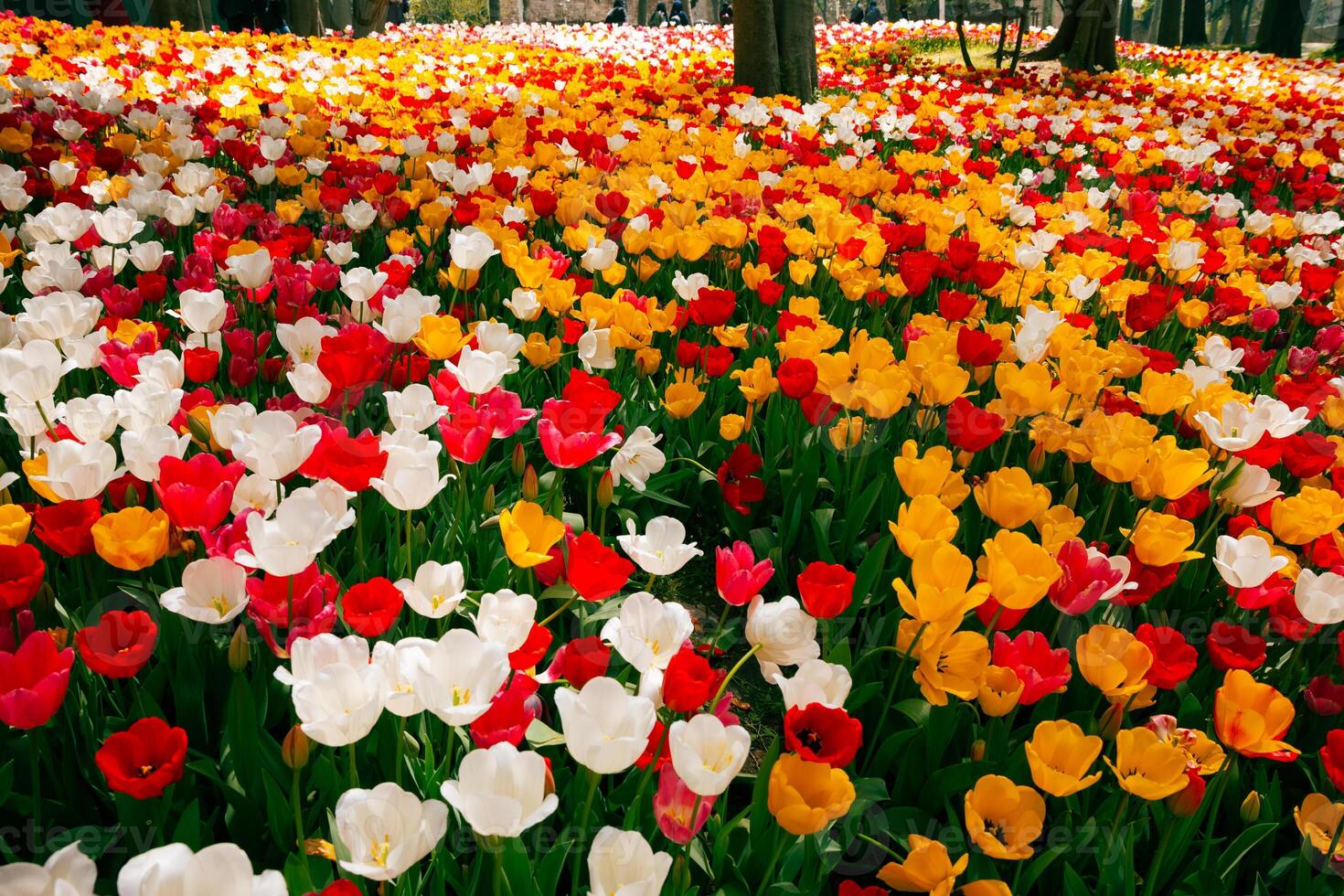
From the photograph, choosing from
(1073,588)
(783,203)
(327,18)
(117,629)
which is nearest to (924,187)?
(783,203)

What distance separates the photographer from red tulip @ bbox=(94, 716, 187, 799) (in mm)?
1030

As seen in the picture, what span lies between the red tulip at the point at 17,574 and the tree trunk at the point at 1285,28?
23.7 m

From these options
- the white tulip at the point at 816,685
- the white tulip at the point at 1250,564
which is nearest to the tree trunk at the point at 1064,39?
the white tulip at the point at 1250,564

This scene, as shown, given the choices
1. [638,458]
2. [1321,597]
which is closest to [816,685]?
[638,458]

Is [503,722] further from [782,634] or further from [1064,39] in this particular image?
[1064,39]

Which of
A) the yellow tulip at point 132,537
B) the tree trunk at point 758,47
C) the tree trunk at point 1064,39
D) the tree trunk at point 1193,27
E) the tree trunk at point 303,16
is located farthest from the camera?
the tree trunk at point 1193,27

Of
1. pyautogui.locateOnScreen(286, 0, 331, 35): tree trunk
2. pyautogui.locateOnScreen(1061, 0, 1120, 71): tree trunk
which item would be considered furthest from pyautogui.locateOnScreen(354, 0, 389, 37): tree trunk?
pyautogui.locateOnScreen(1061, 0, 1120, 71): tree trunk

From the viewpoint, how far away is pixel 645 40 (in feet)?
49.4

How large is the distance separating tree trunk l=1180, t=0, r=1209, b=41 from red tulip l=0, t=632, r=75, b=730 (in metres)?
27.3

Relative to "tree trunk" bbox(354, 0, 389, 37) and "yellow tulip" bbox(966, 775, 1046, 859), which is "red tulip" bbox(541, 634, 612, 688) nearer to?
"yellow tulip" bbox(966, 775, 1046, 859)

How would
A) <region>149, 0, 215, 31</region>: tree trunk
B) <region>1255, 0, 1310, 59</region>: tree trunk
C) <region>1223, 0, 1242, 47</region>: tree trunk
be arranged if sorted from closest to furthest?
<region>149, 0, 215, 31</region>: tree trunk
<region>1255, 0, 1310, 59</region>: tree trunk
<region>1223, 0, 1242, 47</region>: tree trunk

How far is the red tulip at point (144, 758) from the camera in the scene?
103 cm

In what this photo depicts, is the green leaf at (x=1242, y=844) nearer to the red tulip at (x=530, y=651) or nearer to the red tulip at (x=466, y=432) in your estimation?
the red tulip at (x=530, y=651)

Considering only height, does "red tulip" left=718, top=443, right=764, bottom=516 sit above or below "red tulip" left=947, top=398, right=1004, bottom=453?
below
